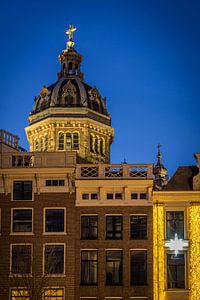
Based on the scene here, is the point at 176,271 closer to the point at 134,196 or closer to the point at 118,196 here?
the point at 134,196

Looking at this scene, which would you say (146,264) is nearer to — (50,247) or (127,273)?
(127,273)

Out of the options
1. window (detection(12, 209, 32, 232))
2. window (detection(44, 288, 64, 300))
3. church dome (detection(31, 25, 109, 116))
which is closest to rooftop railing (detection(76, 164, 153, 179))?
window (detection(12, 209, 32, 232))

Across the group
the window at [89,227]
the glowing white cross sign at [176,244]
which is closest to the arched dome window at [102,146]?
the window at [89,227]

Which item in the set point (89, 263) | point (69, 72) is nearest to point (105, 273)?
point (89, 263)

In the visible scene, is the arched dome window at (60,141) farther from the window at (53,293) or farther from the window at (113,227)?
the window at (53,293)

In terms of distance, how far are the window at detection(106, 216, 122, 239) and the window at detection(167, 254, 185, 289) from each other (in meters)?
3.65

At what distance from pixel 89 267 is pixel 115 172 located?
21.7 ft

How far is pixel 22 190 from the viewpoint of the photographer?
52781mm

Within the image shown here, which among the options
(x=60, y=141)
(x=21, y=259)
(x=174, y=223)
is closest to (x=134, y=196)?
(x=174, y=223)

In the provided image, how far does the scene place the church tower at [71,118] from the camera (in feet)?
271

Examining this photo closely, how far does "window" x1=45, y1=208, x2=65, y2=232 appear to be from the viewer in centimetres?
5181

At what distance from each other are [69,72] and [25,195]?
122 ft

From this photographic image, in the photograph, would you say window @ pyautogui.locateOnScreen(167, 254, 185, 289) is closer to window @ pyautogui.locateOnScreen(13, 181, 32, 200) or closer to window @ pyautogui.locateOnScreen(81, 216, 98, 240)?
window @ pyautogui.locateOnScreen(81, 216, 98, 240)

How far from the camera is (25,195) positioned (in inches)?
2074
